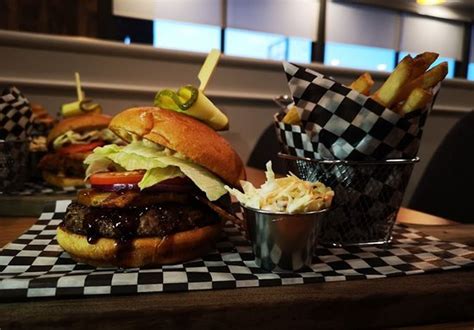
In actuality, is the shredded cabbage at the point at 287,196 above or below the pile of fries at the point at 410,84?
below

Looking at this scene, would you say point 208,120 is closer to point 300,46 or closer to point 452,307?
point 452,307

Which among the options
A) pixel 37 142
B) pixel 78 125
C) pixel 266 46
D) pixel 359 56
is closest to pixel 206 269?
pixel 78 125

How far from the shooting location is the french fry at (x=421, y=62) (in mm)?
964

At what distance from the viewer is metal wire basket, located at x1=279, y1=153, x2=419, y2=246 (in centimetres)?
101

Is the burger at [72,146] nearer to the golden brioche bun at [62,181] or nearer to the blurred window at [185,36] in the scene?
the golden brioche bun at [62,181]

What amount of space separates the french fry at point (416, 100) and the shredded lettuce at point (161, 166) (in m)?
0.47

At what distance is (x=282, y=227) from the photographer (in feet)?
2.72

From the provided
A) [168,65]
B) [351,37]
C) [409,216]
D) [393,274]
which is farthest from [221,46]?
[393,274]

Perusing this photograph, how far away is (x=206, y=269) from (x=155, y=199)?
0.22 metres

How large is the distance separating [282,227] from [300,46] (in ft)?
11.7

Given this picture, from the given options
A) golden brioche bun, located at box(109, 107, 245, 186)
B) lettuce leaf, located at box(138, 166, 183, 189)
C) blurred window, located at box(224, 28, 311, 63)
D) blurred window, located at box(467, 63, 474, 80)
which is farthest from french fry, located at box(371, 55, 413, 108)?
blurred window, located at box(467, 63, 474, 80)

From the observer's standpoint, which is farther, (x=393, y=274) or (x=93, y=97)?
(x=93, y=97)

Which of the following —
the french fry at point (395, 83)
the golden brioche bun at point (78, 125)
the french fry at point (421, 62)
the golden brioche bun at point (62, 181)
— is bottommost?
the golden brioche bun at point (62, 181)

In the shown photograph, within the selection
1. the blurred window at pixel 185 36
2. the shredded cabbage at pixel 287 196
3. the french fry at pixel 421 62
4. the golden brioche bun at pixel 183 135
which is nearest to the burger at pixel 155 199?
the golden brioche bun at pixel 183 135
